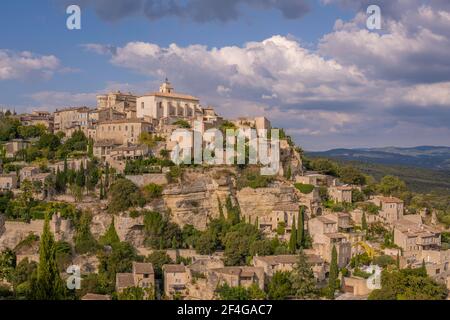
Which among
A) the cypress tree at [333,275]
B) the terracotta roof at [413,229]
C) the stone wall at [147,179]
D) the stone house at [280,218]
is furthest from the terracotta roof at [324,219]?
the stone wall at [147,179]

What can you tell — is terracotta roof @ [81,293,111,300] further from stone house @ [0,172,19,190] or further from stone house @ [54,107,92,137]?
stone house @ [54,107,92,137]

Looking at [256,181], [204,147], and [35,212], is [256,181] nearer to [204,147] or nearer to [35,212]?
[204,147]

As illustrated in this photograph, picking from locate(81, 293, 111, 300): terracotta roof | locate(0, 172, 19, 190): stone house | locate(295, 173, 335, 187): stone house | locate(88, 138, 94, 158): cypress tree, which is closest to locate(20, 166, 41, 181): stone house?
locate(0, 172, 19, 190): stone house

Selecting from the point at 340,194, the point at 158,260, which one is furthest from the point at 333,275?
the point at 340,194

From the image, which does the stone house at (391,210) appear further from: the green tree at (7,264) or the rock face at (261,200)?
the green tree at (7,264)

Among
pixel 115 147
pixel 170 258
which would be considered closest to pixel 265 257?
pixel 170 258

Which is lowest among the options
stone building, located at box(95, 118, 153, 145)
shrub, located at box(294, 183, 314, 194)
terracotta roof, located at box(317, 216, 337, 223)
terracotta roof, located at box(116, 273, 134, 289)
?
terracotta roof, located at box(116, 273, 134, 289)
